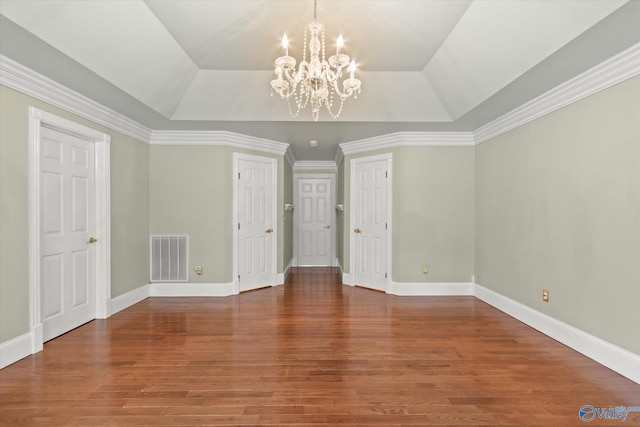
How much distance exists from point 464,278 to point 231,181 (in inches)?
147

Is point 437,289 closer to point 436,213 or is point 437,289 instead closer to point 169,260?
point 436,213

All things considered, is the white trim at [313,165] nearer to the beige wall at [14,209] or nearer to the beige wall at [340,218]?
the beige wall at [340,218]

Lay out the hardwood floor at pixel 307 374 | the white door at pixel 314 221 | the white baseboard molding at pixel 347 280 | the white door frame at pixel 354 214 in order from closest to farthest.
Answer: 1. the hardwood floor at pixel 307 374
2. the white door frame at pixel 354 214
3. the white baseboard molding at pixel 347 280
4. the white door at pixel 314 221

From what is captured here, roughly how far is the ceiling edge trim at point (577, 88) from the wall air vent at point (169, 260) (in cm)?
453

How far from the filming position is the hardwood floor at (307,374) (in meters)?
1.93

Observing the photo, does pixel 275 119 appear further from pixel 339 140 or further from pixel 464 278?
pixel 464 278

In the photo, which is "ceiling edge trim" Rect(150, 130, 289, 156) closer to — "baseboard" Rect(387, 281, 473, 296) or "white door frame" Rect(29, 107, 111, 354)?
"white door frame" Rect(29, 107, 111, 354)

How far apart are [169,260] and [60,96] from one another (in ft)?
7.97

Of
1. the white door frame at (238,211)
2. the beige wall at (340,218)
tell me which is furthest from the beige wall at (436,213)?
the white door frame at (238,211)

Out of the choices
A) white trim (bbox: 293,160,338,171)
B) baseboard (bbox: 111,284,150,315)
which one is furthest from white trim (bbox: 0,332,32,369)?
white trim (bbox: 293,160,338,171)

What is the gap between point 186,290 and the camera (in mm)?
4605

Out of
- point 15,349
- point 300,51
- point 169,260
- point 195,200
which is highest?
point 300,51

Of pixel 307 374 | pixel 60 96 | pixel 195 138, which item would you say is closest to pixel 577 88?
pixel 307 374

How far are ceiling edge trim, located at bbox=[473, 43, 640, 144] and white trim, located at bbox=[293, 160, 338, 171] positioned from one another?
367 centimetres
